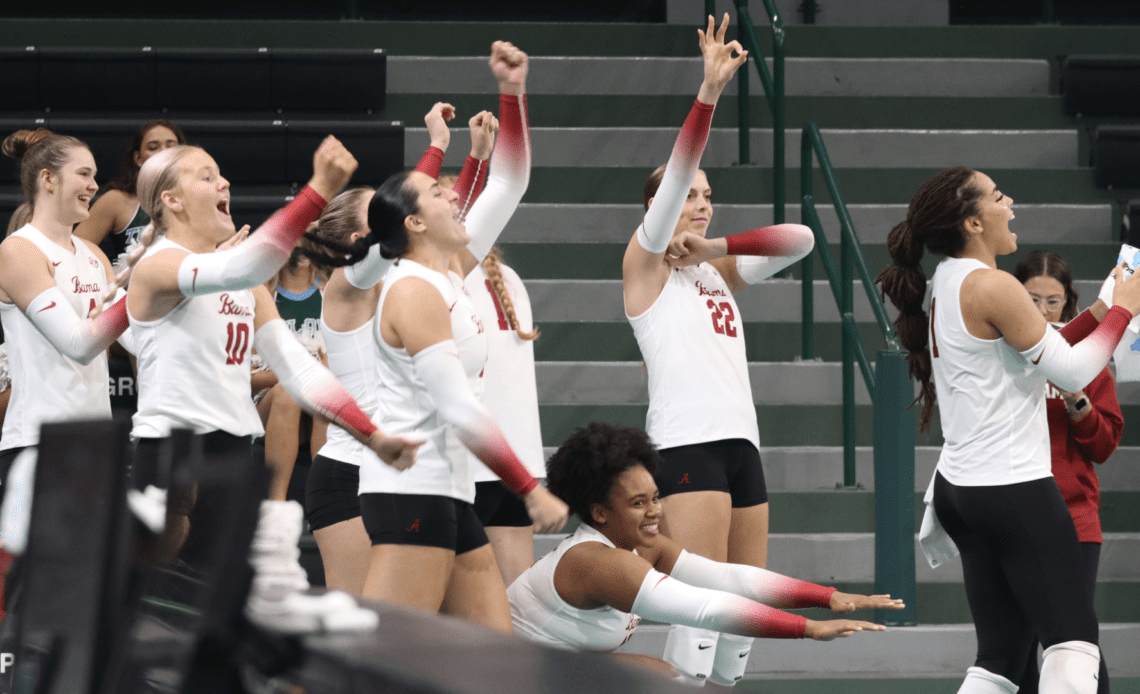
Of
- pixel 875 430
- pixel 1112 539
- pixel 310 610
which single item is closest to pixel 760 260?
pixel 875 430

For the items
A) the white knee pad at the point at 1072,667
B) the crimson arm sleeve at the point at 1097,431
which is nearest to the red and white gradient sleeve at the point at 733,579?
the white knee pad at the point at 1072,667

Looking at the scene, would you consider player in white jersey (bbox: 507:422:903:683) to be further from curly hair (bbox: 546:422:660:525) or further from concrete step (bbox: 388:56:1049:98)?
concrete step (bbox: 388:56:1049:98)

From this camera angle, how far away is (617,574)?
2.98 meters

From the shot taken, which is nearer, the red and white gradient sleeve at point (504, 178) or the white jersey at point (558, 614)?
the white jersey at point (558, 614)

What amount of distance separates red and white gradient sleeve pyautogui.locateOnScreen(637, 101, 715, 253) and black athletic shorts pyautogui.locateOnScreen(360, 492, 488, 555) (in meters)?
1.04

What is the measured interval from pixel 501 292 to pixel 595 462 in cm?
68

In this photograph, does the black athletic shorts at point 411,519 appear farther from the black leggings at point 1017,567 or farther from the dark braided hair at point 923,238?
the dark braided hair at point 923,238

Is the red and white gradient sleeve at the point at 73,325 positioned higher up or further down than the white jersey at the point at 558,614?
higher up

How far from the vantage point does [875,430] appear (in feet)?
15.2

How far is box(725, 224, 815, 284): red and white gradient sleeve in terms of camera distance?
3.84m

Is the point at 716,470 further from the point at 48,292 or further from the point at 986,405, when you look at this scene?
the point at 48,292

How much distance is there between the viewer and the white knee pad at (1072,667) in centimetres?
300

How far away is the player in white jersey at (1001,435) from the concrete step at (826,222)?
119 inches

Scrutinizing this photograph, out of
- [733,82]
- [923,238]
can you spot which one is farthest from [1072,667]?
[733,82]
